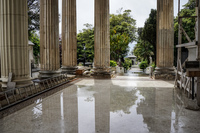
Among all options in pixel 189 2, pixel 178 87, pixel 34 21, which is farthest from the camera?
pixel 34 21

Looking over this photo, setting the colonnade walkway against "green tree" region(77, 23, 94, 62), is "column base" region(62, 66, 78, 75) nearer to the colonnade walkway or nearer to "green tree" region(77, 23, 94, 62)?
the colonnade walkway

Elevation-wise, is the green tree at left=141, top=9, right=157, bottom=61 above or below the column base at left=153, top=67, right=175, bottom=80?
above

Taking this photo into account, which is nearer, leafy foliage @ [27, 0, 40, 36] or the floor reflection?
the floor reflection

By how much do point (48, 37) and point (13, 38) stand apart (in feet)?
15.6

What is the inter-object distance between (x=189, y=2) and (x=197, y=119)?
1209 inches

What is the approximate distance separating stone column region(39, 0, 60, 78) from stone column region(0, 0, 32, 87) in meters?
4.21

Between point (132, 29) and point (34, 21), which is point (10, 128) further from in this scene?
point (132, 29)

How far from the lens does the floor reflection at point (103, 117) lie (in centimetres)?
522

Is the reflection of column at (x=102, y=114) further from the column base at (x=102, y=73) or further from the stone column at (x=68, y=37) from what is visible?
the stone column at (x=68, y=37)

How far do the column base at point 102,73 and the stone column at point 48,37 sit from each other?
206 inches

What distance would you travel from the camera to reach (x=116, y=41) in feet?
105

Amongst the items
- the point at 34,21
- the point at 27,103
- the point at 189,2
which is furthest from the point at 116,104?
the point at 34,21

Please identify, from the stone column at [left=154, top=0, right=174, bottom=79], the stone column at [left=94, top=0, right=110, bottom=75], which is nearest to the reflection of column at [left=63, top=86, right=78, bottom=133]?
the stone column at [left=94, top=0, right=110, bottom=75]

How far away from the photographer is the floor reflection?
5223mm
